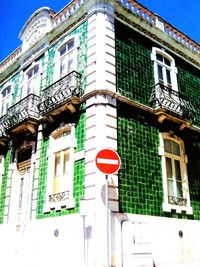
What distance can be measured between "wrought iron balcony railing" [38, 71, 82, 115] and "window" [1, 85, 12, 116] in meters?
4.19

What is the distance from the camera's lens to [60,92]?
38.4 feet

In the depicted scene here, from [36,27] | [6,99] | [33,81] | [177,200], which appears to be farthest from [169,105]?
[6,99]

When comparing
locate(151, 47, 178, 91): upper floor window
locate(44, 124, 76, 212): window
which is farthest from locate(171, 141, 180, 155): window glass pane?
locate(44, 124, 76, 212): window

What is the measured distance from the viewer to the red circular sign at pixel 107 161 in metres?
6.68

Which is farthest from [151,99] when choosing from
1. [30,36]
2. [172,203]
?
[30,36]

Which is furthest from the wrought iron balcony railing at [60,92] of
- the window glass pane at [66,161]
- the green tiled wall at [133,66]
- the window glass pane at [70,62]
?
the window glass pane at [66,161]

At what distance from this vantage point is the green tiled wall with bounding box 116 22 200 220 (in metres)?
10.2

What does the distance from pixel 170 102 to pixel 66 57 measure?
4.46 metres

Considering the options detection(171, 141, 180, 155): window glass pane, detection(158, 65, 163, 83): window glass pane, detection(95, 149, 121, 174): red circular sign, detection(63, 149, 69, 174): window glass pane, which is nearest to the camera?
detection(95, 149, 121, 174): red circular sign

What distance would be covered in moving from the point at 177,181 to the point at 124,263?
415cm

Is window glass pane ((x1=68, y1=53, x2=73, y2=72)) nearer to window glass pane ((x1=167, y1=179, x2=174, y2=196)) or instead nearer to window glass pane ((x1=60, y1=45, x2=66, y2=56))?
window glass pane ((x1=60, y1=45, x2=66, y2=56))

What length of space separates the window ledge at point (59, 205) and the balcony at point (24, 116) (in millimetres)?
3312

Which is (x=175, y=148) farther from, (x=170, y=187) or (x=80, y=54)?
(x=80, y=54)

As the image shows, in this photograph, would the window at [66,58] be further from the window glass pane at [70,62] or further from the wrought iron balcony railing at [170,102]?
the wrought iron balcony railing at [170,102]
